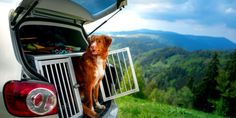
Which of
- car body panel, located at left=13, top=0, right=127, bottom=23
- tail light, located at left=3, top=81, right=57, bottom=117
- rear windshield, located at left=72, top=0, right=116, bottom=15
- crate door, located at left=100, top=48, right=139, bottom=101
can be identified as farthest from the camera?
crate door, located at left=100, top=48, right=139, bottom=101

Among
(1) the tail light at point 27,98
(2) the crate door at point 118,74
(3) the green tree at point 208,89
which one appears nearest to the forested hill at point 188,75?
(3) the green tree at point 208,89

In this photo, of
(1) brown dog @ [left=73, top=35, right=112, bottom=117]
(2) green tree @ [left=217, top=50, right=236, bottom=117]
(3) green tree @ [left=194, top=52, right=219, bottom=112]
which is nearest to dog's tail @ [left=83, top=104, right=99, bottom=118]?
(1) brown dog @ [left=73, top=35, right=112, bottom=117]

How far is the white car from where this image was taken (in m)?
2.01

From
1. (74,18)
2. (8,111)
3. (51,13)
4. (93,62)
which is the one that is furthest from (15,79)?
(74,18)

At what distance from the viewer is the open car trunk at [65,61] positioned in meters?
2.83

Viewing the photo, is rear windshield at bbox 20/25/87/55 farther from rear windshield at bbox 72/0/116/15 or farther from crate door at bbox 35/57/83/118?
rear windshield at bbox 72/0/116/15

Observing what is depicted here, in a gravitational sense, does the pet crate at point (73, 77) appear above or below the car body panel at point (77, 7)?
below

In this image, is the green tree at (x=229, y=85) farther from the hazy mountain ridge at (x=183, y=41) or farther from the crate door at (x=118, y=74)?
the crate door at (x=118, y=74)

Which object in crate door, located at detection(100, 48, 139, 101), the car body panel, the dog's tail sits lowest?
the dog's tail

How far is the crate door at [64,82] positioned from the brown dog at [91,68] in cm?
10

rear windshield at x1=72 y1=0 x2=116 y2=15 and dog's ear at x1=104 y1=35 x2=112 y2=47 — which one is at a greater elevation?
rear windshield at x1=72 y1=0 x2=116 y2=15

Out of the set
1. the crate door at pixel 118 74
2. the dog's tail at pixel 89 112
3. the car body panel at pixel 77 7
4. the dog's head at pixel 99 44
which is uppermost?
the car body panel at pixel 77 7

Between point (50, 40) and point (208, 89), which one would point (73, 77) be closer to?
point (50, 40)

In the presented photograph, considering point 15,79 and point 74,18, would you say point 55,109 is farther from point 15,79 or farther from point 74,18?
point 74,18
